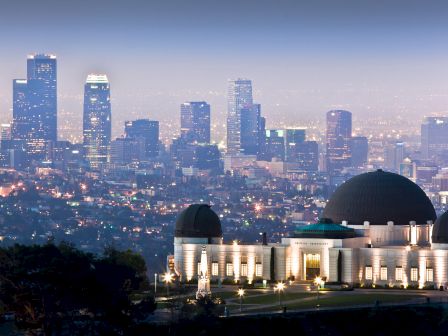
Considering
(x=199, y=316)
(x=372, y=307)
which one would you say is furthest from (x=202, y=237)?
(x=199, y=316)

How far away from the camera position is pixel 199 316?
301 feet

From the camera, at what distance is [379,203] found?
131 meters

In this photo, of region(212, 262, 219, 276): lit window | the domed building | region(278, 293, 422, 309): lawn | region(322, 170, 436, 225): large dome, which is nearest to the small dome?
the domed building

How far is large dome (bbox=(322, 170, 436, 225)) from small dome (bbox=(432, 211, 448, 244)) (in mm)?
7732

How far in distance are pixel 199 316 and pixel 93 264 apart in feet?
17.9

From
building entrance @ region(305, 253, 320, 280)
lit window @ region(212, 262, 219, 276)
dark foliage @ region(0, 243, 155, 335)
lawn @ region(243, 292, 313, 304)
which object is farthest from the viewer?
lit window @ region(212, 262, 219, 276)

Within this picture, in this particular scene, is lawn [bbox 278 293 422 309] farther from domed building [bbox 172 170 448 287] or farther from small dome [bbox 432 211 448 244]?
small dome [bbox 432 211 448 244]

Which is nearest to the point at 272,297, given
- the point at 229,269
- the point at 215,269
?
the point at 229,269

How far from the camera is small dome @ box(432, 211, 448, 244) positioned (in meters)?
122

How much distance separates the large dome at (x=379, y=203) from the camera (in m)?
130

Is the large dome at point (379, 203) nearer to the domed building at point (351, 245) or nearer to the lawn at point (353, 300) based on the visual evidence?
the domed building at point (351, 245)

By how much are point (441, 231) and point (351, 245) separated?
592 centimetres

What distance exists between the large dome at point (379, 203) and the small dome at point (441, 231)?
773 cm

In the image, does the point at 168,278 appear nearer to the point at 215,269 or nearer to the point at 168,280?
the point at 168,280
